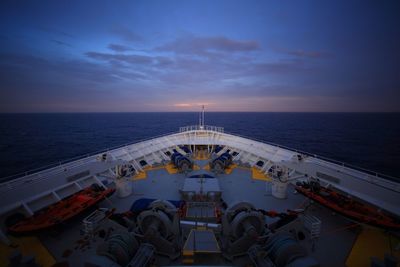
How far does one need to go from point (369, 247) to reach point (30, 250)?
11585mm

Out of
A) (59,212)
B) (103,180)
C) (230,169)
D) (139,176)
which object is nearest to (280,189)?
(230,169)

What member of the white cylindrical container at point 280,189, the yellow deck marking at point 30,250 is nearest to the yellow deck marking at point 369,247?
the white cylindrical container at point 280,189

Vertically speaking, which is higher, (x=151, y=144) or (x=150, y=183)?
(x=151, y=144)

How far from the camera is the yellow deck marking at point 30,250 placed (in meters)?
5.67

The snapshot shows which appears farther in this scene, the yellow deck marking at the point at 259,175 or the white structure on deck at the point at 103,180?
the yellow deck marking at the point at 259,175

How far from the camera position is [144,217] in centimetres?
589

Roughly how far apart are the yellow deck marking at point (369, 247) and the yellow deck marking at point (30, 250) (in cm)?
952

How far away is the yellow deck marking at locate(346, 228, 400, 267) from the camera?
232 inches

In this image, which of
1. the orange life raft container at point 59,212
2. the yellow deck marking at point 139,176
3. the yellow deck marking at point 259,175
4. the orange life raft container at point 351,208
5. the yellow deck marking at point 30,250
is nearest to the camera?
the yellow deck marking at point 30,250

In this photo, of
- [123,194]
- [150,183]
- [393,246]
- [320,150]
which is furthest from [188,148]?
[320,150]

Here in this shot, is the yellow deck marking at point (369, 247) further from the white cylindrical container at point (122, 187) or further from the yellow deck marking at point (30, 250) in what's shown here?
the white cylindrical container at point (122, 187)

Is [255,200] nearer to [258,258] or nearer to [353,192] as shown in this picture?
[353,192]

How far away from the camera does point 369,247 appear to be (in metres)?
6.39

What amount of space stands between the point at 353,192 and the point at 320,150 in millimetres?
36329
